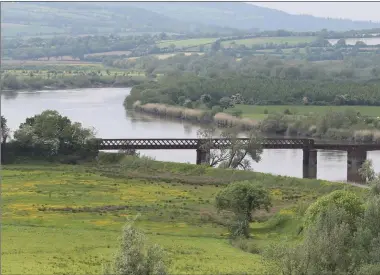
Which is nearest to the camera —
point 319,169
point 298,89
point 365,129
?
point 319,169

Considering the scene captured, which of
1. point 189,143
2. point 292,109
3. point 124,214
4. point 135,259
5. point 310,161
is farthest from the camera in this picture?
point 292,109

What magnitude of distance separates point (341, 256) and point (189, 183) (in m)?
31.9

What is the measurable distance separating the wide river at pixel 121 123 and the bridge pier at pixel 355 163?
682mm

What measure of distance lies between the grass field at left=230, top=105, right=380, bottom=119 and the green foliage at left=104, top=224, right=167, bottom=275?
87936 mm

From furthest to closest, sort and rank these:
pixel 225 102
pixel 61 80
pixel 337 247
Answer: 1. pixel 61 80
2. pixel 225 102
3. pixel 337 247

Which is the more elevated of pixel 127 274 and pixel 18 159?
pixel 127 274

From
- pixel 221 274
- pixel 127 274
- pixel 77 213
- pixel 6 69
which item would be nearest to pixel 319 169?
pixel 77 213

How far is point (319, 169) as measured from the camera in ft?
270

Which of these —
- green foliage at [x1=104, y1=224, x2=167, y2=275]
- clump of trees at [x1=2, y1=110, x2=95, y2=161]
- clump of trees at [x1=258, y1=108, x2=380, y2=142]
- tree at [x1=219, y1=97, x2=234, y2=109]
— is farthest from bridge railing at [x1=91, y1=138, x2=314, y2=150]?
green foliage at [x1=104, y1=224, x2=167, y2=275]

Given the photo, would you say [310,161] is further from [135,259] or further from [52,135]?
[135,259]

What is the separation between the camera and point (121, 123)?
110188 millimetres

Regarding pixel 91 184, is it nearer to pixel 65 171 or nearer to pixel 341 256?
pixel 65 171

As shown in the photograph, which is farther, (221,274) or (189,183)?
(189,183)

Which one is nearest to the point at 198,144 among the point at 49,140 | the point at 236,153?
the point at 236,153
